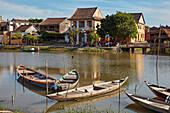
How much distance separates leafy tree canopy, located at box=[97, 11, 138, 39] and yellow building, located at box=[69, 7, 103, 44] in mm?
6488

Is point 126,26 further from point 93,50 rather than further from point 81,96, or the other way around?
point 81,96

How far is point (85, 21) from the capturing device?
61.3 m

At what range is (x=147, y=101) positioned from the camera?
14.4m

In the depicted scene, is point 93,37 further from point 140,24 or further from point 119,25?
point 140,24

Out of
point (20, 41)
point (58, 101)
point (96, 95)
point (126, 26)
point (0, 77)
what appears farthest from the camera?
point (20, 41)

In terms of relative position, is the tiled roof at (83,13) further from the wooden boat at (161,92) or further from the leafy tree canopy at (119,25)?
the wooden boat at (161,92)

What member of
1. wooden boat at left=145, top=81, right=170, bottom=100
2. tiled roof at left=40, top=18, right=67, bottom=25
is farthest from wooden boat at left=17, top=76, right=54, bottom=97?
tiled roof at left=40, top=18, right=67, bottom=25

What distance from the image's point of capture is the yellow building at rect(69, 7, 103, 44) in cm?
6062

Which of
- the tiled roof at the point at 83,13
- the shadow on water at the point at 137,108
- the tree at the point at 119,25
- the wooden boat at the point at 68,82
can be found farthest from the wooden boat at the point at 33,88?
the tiled roof at the point at 83,13

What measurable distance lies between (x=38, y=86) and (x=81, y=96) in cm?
565

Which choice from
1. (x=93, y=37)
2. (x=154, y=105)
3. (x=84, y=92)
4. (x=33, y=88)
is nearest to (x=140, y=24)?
(x=93, y=37)

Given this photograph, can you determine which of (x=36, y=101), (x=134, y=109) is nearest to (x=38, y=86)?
(x=36, y=101)

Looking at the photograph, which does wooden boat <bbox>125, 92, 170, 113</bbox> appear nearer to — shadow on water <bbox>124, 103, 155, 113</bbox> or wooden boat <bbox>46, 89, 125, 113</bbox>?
shadow on water <bbox>124, 103, 155, 113</bbox>

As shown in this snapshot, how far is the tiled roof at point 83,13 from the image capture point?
6131 cm
